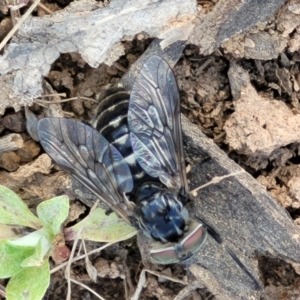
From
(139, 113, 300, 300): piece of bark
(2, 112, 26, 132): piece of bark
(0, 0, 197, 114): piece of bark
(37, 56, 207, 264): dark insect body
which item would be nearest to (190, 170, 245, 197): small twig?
(139, 113, 300, 300): piece of bark

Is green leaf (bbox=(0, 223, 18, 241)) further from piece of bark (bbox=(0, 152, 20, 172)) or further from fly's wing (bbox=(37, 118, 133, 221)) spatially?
fly's wing (bbox=(37, 118, 133, 221))

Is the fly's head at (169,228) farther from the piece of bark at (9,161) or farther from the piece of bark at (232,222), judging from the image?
the piece of bark at (9,161)

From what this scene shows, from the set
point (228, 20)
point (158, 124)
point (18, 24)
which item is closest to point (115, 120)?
point (158, 124)

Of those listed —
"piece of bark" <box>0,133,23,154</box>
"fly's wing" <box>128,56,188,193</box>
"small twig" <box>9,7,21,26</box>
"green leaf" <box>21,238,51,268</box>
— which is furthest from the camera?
"piece of bark" <box>0,133,23,154</box>

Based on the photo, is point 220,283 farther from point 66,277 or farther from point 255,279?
point 66,277

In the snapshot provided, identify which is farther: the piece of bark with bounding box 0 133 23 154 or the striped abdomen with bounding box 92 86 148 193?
the piece of bark with bounding box 0 133 23 154

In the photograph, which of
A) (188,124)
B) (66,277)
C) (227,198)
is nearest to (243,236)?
(227,198)
